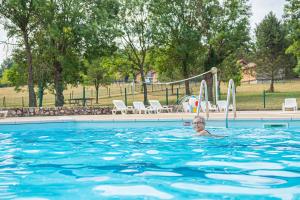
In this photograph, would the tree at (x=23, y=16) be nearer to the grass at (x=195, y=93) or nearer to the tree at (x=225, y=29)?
the grass at (x=195, y=93)

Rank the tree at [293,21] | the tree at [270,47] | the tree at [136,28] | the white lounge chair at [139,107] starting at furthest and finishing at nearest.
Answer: the tree at [270,47]
the tree at [293,21]
the tree at [136,28]
the white lounge chair at [139,107]

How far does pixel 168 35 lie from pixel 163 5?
231 centimetres

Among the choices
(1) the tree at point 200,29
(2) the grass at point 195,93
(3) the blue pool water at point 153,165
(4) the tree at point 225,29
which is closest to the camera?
(3) the blue pool water at point 153,165

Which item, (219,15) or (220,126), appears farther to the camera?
(219,15)

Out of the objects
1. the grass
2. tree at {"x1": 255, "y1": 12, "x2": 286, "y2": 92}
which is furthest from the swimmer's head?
tree at {"x1": 255, "y1": 12, "x2": 286, "y2": 92}

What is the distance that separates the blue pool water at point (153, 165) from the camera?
562 cm

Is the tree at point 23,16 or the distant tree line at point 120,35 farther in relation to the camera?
the distant tree line at point 120,35

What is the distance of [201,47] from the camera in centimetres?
3372

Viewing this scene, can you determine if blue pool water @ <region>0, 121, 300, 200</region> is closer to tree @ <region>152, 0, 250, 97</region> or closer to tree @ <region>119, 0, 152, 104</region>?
tree @ <region>152, 0, 250, 97</region>

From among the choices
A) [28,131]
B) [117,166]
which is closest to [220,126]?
[28,131]

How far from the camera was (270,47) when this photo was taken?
55.6 meters

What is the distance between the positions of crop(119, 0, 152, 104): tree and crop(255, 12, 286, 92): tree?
25.6 meters

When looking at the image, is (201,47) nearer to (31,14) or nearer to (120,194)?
(31,14)

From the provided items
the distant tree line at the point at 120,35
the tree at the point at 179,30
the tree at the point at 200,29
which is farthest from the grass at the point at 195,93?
the tree at the point at 200,29
